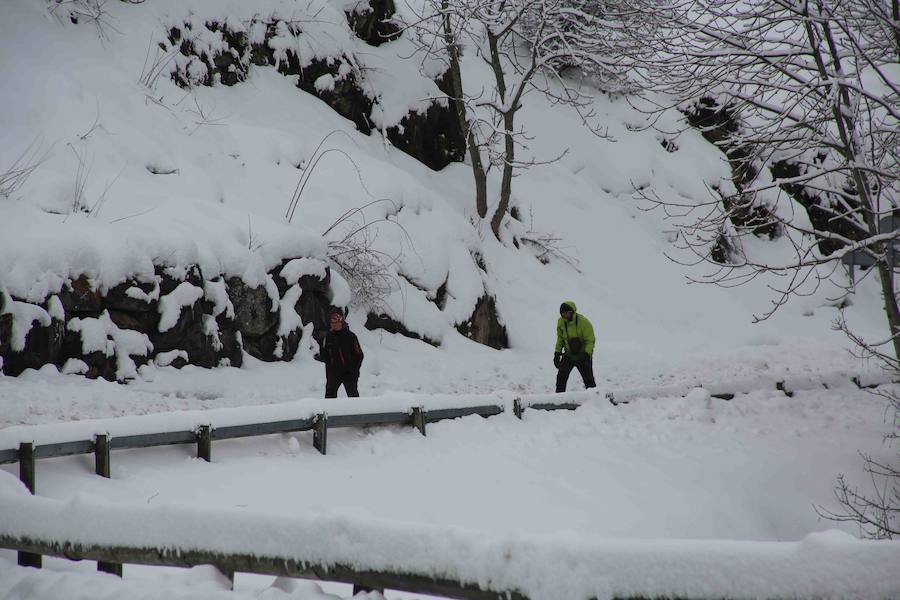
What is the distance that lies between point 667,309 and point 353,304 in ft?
37.0

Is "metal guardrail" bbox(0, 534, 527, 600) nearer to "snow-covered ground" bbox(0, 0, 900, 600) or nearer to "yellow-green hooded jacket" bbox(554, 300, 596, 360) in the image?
"snow-covered ground" bbox(0, 0, 900, 600)

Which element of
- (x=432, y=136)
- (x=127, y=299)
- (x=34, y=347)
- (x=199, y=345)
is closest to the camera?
(x=34, y=347)

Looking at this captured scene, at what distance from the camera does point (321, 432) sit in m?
7.84

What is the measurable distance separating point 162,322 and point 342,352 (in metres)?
3.10

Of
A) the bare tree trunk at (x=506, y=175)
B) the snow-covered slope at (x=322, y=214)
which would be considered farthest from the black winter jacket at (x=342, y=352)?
the bare tree trunk at (x=506, y=175)

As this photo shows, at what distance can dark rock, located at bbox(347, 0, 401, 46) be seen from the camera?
894 inches

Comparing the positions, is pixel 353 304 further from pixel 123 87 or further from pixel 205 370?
pixel 123 87

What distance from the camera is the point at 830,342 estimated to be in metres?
21.3

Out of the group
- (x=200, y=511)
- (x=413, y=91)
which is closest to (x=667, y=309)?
(x=413, y=91)

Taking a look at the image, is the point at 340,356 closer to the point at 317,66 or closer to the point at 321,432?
the point at 321,432

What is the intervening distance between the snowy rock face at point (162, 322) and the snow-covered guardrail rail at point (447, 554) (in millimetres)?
6393

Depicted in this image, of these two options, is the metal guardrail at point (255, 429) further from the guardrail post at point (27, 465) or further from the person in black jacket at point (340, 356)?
the person in black jacket at point (340, 356)

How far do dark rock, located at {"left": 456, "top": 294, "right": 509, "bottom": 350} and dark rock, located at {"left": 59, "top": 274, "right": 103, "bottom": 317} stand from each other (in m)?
8.19

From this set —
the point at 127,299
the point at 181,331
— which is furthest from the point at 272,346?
the point at 127,299
